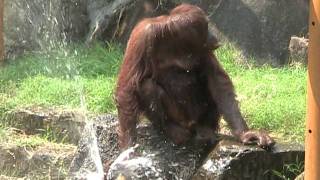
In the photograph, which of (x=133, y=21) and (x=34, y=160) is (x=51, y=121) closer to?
(x=34, y=160)

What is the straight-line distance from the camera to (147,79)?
4.53 metres

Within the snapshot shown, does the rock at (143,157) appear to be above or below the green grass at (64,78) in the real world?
Answer: below

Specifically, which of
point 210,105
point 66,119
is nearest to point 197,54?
point 210,105

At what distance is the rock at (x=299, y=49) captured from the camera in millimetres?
7047

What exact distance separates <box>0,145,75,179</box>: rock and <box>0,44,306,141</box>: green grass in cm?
70

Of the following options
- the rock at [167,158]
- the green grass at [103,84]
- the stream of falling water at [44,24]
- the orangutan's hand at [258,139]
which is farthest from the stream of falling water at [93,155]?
the stream of falling water at [44,24]

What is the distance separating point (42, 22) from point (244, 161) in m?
5.38

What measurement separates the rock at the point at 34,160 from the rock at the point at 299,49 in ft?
8.83

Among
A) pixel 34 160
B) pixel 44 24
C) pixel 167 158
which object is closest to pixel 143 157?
pixel 167 158

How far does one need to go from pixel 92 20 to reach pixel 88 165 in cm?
443

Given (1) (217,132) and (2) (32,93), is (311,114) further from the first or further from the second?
(2) (32,93)

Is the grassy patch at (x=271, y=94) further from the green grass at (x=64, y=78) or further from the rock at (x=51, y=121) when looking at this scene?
the rock at (x=51, y=121)

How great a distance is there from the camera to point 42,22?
8.84m

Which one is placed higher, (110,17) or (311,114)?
(110,17)
